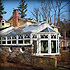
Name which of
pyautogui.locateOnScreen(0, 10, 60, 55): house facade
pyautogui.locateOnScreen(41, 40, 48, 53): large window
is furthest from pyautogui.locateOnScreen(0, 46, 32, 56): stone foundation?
pyautogui.locateOnScreen(41, 40, 48, 53): large window

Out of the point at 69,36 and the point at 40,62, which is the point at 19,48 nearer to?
the point at 40,62

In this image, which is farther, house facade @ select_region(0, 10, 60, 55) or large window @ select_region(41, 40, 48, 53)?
large window @ select_region(41, 40, 48, 53)

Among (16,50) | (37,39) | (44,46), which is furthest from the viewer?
(44,46)

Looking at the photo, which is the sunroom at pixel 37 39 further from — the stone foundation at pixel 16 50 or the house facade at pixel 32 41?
the stone foundation at pixel 16 50

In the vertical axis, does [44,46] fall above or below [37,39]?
below

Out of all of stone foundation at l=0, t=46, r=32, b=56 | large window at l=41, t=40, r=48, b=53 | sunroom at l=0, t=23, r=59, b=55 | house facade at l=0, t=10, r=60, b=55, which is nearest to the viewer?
stone foundation at l=0, t=46, r=32, b=56

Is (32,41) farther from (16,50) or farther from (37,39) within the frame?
(16,50)

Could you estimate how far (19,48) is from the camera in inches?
476

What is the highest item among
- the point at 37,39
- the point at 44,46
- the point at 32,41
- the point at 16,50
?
the point at 37,39

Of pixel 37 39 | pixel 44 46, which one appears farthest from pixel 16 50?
pixel 44 46

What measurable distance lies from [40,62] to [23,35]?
14.1 feet

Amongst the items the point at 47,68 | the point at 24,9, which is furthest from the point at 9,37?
the point at 24,9

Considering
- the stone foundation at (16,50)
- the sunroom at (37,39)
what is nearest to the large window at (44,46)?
the sunroom at (37,39)

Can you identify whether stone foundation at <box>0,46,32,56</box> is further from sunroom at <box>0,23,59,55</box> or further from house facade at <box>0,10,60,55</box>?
sunroom at <box>0,23,59,55</box>
